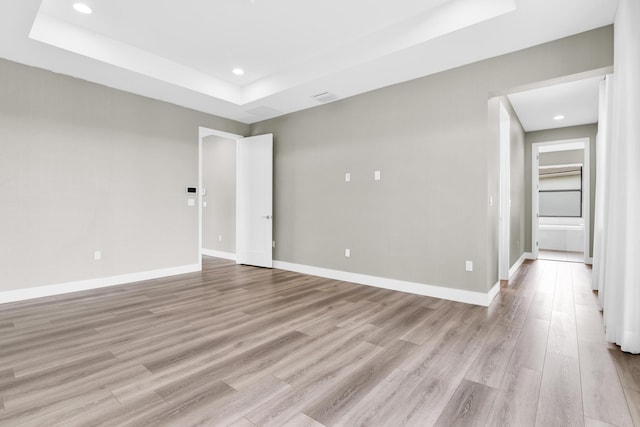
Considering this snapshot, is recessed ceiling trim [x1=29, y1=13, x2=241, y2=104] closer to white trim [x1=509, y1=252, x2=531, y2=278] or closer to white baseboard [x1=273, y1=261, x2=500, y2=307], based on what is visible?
white baseboard [x1=273, y1=261, x2=500, y2=307]

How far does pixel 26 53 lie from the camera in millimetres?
3217

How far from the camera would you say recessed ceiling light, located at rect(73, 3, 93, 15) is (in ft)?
9.32

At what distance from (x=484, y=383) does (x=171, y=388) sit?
1.88 m

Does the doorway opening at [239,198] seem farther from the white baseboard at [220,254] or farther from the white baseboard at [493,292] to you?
the white baseboard at [493,292]

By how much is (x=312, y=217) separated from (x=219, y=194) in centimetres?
278

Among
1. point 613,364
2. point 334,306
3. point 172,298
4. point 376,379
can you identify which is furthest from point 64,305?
point 613,364

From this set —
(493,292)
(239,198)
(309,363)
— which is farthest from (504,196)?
(239,198)

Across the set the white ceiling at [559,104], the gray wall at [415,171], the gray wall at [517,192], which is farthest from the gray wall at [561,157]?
the gray wall at [415,171]

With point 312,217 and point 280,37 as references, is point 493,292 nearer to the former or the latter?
point 312,217

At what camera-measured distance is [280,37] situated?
11.2 feet

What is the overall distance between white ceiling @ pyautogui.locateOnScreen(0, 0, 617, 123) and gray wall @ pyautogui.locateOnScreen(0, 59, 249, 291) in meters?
0.35

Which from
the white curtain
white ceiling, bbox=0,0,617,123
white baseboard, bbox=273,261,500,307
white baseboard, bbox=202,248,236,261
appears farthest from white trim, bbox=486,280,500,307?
white baseboard, bbox=202,248,236,261

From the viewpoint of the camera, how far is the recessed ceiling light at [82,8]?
284cm

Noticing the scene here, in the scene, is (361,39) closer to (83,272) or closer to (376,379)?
(376,379)
